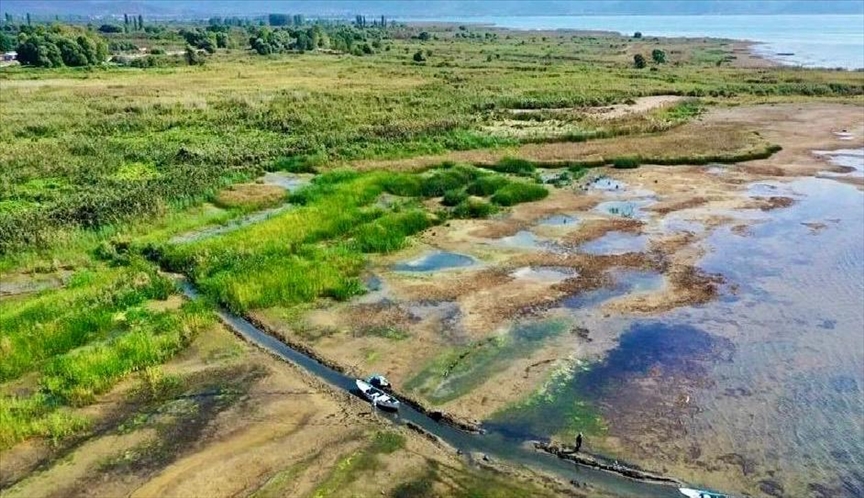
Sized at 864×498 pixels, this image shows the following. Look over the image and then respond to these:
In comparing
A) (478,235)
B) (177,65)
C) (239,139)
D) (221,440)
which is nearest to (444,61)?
(177,65)

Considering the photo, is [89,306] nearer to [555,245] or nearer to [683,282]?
[555,245]

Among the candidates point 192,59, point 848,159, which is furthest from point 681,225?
point 192,59

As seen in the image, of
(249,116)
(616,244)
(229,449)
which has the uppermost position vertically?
(249,116)

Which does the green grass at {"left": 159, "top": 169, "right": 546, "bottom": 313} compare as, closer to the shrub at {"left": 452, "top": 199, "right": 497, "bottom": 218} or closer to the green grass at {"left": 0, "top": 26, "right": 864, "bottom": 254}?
the shrub at {"left": 452, "top": 199, "right": 497, "bottom": 218}

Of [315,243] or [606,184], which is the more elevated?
[606,184]

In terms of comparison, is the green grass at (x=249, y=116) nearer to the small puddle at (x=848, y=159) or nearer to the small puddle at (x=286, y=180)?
the small puddle at (x=286, y=180)

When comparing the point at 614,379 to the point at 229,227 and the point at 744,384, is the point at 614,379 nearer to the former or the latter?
the point at 744,384
